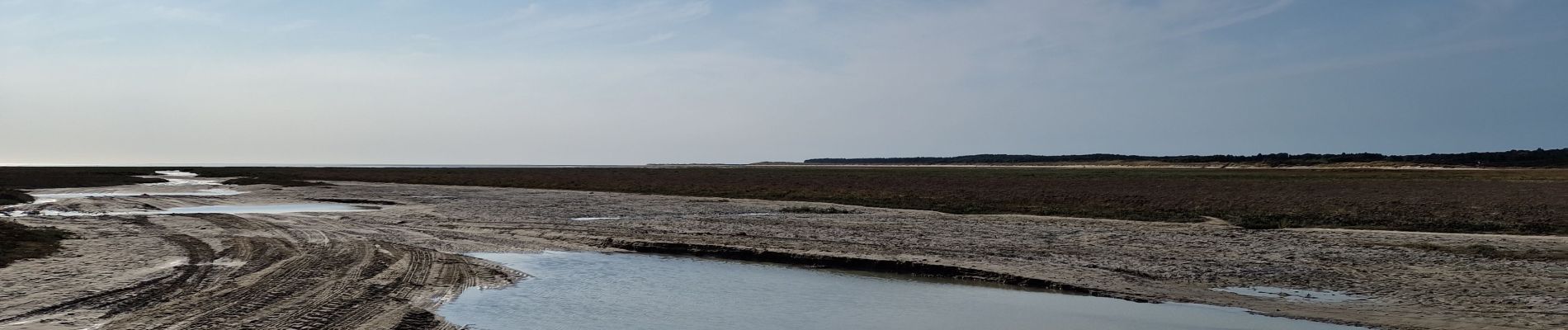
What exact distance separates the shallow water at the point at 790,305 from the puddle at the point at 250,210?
18.2 meters

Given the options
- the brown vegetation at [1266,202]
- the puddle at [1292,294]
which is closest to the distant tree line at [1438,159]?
the brown vegetation at [1266,202]

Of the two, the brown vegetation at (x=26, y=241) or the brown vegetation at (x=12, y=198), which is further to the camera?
the brown vegetation at (x=12, y=198)

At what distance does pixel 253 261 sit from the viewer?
14773 millimetres

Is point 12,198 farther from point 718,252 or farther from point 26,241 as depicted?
point 718,252

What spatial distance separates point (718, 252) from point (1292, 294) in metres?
9.82

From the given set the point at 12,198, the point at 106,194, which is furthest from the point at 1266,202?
the point at 106,194

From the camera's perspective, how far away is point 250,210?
30.1 meters

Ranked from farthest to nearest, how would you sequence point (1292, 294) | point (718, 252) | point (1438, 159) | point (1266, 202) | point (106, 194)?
point (1438, 159)
point (106, 194)
point (1266, 202)
point (718, 252)
point (1292, 294)

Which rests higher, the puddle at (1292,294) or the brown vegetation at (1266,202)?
the brown vegetation at (1266,202)

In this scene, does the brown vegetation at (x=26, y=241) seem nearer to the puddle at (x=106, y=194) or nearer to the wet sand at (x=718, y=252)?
the wet sand at (x=718, y=252)

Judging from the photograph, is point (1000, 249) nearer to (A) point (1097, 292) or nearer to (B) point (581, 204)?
(A) point (1097, 292)

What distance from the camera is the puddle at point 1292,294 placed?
39.1 ft

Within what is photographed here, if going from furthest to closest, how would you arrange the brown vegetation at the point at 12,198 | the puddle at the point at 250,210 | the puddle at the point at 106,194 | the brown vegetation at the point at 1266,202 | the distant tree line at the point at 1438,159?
the distant tree line at the point at 1438,159 → the puddle at the point at 106,194 → the brown vegetation at the point at 12,198 → the puddle at the point at 250,210 → the brown vegetation at the point at 1266,202

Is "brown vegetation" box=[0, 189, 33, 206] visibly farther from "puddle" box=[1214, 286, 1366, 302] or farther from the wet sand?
"puddle" box=[1214, 286, 1366, 302]
